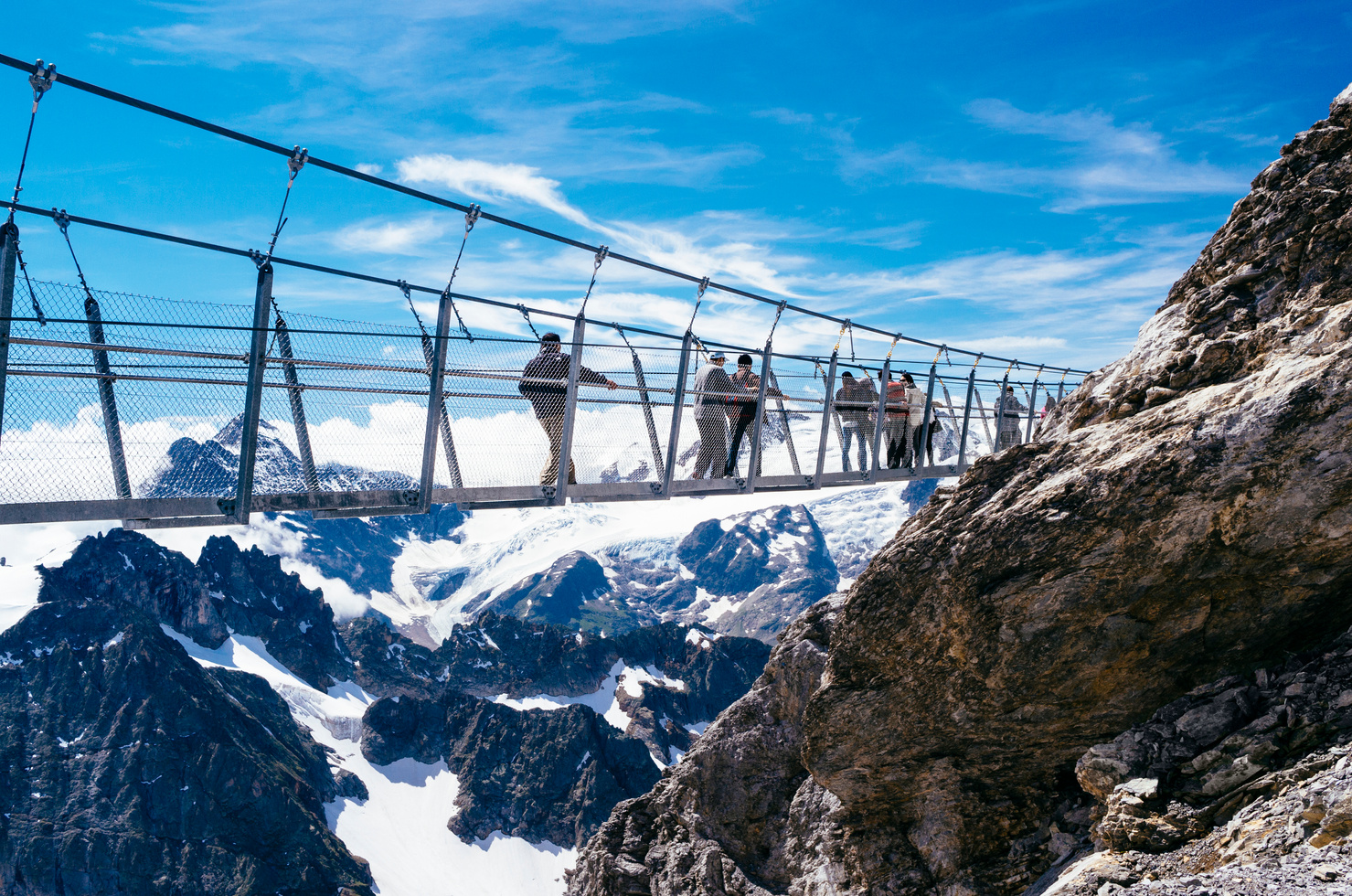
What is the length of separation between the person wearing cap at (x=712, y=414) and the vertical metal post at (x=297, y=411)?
620cm

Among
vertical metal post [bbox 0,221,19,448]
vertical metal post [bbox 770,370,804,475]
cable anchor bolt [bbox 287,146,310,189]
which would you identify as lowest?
vertical metal post [bbox 770,370,804,475]

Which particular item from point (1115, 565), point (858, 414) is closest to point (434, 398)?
point (1115, 565)

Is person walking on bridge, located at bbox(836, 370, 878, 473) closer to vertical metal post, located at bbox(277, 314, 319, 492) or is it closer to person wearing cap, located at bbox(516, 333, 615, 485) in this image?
person wearing cap, located at bbox(516, 333, 615, 485)

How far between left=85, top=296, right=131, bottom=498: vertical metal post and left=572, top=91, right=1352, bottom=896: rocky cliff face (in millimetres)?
8082

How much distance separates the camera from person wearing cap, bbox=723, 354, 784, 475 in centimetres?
1571

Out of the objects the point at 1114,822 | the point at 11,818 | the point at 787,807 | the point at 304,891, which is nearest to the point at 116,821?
the point at 11,818

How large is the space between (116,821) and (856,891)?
207 m

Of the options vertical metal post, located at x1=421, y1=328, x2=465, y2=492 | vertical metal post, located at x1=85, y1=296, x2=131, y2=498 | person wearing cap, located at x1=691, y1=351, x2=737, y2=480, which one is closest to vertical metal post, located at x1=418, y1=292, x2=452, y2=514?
vertical metal post, located at x1=421, y1=328, x2=465, y2=492

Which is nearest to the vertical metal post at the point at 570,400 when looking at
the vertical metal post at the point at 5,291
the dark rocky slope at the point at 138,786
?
the vertical metal post at the point at 5,291

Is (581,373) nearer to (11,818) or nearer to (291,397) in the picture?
(291,397)

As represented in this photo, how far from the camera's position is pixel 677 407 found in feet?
45.6

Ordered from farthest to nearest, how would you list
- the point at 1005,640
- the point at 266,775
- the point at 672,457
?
the point at 266,775, the point at 672,457, the point at 1005,640

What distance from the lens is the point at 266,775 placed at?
183125 millimetres

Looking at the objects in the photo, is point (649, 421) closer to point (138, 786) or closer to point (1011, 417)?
point (1011, 417)
